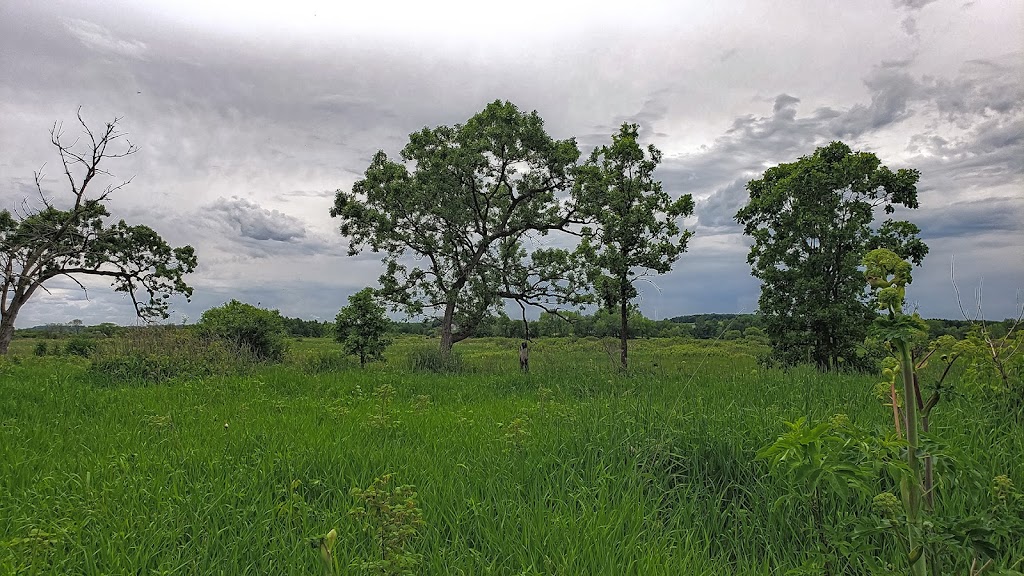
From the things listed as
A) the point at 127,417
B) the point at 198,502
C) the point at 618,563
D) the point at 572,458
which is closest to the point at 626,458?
the point at 572,458

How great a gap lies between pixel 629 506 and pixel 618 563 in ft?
1.97

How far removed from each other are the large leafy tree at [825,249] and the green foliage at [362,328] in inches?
478

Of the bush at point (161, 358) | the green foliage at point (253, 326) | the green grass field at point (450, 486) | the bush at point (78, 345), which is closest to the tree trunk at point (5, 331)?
the bush at point (78, 345)

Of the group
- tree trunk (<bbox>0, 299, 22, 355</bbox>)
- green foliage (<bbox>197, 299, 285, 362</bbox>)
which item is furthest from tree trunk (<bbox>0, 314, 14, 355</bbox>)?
green foliage (<bbox>197, 299, 285, 362</bbox>)

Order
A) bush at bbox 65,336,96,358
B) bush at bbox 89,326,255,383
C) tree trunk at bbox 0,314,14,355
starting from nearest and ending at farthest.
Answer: bush at bbox 89,326,255,383 → tree trunk at bbox 0,314,14,355 → bush at bbox 65,336,96,358

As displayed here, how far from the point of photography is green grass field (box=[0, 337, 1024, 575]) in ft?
10.7

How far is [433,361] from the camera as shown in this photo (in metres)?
17.9

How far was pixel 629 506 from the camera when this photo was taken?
143 inches

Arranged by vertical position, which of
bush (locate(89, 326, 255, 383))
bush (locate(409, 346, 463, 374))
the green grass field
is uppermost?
bush (locate(89, 326, 255, 383))

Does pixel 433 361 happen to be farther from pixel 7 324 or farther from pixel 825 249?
pixel 7 324

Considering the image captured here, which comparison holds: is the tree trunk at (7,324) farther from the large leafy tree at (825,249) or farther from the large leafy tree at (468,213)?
the large leafy tree at (825,249)

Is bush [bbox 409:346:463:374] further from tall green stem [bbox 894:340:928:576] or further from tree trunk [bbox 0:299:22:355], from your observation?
tree trunk [bbox 0:299:22:355]

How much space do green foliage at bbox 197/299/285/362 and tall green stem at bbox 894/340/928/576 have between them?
2076cm

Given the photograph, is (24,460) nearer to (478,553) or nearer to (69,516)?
(69,516)
